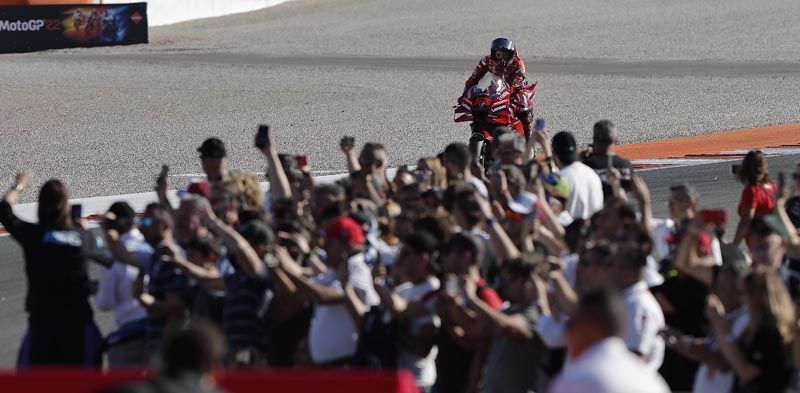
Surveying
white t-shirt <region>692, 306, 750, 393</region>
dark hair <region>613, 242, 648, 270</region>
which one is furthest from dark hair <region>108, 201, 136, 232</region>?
white t-shirt <region>692, 306, 750, 393</region>

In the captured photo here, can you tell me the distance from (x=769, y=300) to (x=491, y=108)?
1071 cm

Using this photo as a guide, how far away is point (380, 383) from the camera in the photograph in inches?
242

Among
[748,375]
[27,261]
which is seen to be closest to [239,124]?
[27,261]

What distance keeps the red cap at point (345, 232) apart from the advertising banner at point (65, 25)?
36.6 metres

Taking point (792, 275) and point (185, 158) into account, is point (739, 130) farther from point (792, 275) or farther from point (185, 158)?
point (792, 275)

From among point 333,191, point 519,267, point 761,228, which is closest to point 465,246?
point 519,267

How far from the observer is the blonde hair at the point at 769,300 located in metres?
6.89

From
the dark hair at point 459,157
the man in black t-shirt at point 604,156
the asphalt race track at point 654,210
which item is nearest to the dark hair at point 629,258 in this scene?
the dark hair at point 459,157

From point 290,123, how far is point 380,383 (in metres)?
22.7

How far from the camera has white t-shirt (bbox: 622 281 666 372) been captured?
295 inches

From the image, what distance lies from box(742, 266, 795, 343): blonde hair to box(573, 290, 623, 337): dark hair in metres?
1.34

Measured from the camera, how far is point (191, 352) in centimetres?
519

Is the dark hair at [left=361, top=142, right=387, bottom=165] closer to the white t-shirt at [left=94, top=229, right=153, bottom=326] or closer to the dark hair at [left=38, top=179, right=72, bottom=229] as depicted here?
the white t-shirt at [left=94, top=229, right=153, bottom=326]

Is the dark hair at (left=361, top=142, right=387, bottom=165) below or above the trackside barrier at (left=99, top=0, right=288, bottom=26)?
above
